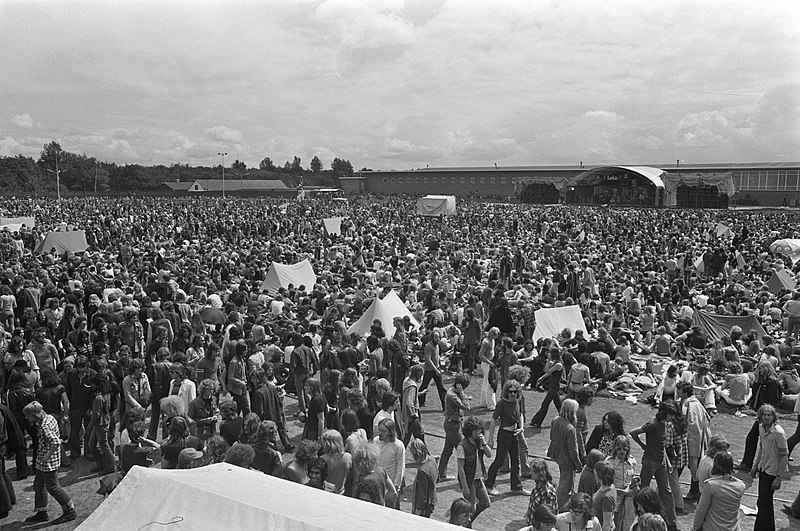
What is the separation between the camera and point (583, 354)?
1066 cm

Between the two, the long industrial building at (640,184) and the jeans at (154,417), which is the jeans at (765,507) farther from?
the long industrial building at (640,184)

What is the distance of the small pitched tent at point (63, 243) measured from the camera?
987 inches

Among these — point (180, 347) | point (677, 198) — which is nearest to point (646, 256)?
point (180, 347)

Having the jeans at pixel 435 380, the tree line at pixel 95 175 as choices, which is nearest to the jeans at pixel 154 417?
the jeans at pixel 435 380

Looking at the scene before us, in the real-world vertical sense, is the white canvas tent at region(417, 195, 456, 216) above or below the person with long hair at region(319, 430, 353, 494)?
above

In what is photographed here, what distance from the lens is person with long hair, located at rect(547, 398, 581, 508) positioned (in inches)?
243

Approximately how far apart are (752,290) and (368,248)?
14.5 meters

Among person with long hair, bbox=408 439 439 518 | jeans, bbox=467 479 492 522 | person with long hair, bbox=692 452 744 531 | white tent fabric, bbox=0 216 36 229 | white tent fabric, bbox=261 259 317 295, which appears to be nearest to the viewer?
person with long hair, bbox=692 452 744 531

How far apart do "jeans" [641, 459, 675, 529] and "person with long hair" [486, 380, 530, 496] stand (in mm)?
1473

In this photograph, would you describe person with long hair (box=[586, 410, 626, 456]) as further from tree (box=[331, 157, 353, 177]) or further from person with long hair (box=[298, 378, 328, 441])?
tree (box=[331, 157, 353, 177])

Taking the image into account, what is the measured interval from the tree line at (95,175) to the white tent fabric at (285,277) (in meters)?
71.5

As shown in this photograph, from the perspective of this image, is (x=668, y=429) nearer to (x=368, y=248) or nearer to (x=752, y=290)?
(x=752, y=290)

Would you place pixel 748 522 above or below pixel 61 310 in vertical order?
below

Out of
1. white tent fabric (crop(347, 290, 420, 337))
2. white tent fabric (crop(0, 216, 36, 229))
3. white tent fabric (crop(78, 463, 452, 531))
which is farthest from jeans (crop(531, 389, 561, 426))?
white tent fabric (crop(0, 216, 36, 229))
